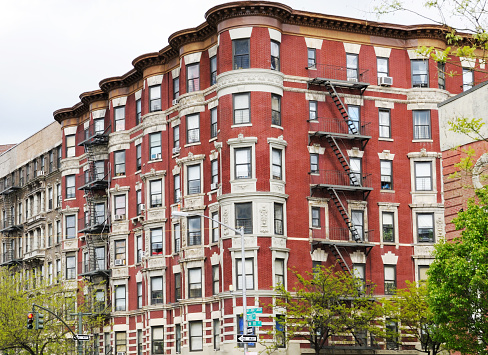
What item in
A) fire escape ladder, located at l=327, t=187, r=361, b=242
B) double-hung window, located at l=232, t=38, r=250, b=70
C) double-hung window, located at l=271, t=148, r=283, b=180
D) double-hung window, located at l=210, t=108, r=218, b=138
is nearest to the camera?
double-hung window, located at l=271, t=148, r=283, b=180

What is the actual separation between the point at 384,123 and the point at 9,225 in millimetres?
47692

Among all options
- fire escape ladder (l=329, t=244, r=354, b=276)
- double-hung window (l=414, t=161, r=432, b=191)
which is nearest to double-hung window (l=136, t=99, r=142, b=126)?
fire escape ladder (l=329, t=244, r=354, b=276)

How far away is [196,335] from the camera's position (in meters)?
61.9

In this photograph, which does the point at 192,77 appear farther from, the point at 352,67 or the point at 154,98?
the point at 352,67

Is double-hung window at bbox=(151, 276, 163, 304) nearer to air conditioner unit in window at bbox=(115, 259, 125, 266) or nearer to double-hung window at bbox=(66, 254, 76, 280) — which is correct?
air conditioner unit in window at bbox=(115, 259, 125, 266)

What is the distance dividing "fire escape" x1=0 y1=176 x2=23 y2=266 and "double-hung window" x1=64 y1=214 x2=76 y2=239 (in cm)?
1337

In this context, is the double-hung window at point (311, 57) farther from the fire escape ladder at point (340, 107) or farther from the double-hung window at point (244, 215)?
the double-hung window at point (244, 215)

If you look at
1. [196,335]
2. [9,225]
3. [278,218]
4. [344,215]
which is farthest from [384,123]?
[9,225]

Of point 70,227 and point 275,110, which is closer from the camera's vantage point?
point 275,110

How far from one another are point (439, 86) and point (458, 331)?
33.9 m

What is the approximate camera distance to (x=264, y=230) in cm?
5741

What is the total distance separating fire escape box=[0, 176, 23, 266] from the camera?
93438mm

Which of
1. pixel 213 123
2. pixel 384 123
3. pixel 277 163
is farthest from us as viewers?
pixel 384 123

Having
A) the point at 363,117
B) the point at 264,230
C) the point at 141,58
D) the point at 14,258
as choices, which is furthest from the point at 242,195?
the point at 14,258
